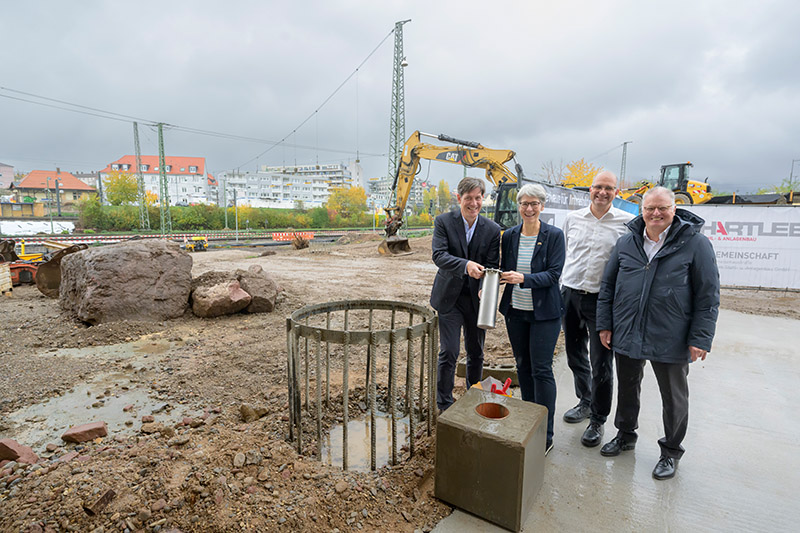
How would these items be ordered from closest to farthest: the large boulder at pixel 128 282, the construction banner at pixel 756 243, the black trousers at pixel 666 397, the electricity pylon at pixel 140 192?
the black trousers at pixel 666 397 < the large boulder at pixel 128 282 < the construction banner at pixel 756 243 < the electricity pylon at pixel 140 192

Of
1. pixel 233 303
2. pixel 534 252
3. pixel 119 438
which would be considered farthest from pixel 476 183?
pixel 233 303

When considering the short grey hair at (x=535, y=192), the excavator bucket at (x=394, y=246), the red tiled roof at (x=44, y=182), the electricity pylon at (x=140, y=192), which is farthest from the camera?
the red tiled roof at (x=44, y=182)

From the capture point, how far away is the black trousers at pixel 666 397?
259 centimetres

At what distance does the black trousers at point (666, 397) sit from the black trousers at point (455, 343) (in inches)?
39.3

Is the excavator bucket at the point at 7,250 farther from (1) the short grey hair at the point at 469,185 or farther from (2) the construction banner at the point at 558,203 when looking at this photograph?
(2) the construction banner at the point at 558,203

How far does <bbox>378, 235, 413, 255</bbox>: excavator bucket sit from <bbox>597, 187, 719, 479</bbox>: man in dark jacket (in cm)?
1461

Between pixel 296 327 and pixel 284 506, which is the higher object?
pixel 296 327

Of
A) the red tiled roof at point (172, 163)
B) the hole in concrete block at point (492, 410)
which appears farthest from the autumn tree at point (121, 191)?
the hole in concrete block at point (492, 410)

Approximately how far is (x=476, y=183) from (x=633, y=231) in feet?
3.49

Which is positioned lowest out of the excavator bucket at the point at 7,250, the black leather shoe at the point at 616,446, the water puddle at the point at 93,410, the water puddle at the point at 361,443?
the water puddle at the point at 93,410

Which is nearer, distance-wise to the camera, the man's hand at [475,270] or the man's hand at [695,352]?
the man's hand at [695,352]

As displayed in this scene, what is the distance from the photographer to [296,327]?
2727 millimetres

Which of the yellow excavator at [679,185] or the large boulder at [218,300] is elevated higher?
the yellow excavator at [679,185]

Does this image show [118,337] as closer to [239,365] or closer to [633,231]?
[239,365]
